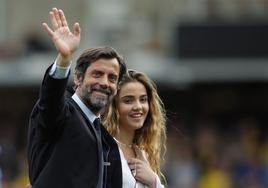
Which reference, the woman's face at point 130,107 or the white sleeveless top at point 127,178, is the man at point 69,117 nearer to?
the white sleeveless top at point 127,178

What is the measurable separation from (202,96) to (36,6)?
4.00 metres

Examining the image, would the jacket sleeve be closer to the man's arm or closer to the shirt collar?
the man's arm

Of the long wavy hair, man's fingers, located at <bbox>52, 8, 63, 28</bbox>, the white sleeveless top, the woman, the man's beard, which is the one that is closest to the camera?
man's fingers, located at <bbox>52, 8, 63, 28</bbox>

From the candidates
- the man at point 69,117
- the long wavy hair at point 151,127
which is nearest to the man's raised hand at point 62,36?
the man at point 69,117

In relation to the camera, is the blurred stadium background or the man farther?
the blurred stadium background

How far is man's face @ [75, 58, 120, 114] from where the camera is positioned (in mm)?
7109

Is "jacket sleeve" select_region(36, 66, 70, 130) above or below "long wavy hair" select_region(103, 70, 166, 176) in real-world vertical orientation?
above

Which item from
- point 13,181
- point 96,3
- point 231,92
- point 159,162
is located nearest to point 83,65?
point 159,162

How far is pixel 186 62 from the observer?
2044 cm

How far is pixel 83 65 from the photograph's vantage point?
7.20 m

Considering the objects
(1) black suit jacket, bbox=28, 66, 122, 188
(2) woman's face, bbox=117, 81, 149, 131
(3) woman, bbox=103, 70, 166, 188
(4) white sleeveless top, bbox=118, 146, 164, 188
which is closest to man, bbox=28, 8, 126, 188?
(1) black suit jacket, bbox=28, 66, 122, 188

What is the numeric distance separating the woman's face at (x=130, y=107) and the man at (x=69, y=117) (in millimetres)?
839

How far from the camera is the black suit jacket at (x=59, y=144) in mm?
6777

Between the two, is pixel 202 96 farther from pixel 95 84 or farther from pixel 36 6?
pixel 95 84
